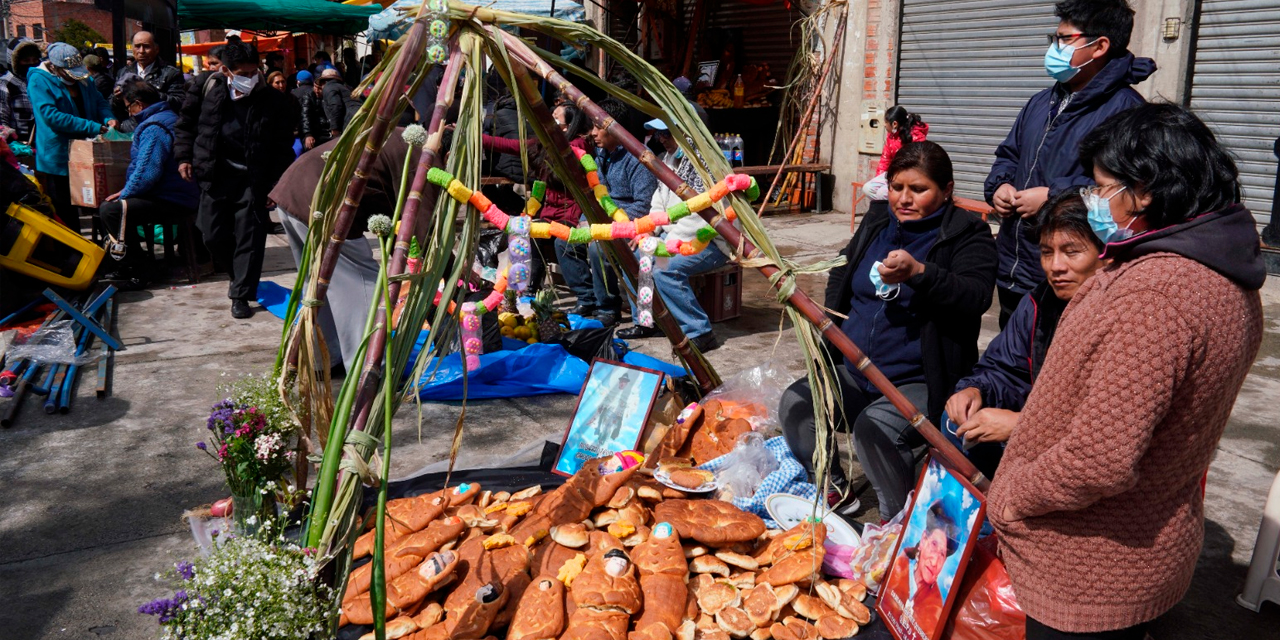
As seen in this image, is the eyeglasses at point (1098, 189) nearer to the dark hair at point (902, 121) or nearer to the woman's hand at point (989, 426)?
the woman's hand at point (989, 426)

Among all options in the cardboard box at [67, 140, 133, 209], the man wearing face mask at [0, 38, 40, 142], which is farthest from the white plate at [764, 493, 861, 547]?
the man wearing face mask at [0, 38, 40, 142]

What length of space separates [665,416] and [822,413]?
1443 mm

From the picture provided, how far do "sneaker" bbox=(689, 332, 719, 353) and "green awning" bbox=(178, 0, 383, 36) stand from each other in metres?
10.4

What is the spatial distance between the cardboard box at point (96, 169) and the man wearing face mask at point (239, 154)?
2.77ft

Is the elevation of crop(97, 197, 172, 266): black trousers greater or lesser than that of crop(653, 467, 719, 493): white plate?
greater

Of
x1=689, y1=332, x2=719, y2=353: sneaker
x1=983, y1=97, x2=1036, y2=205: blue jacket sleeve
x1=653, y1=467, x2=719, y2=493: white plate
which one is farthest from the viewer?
x1=689, y1=332, x2=719, y2=353: sneaker

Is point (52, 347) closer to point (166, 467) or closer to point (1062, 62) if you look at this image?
point (166, 467)

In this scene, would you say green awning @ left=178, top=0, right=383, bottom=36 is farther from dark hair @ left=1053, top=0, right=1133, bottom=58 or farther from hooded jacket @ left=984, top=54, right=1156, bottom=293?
dark hair @ left=1053, top=0, right=1133, bottom=58

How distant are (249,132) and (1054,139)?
18.1ft

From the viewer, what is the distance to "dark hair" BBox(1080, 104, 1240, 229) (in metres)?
1.86

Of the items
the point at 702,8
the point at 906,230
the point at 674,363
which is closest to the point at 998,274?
the point at 906,230

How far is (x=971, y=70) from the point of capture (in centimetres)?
949

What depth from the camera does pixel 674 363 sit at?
5508 millimetres

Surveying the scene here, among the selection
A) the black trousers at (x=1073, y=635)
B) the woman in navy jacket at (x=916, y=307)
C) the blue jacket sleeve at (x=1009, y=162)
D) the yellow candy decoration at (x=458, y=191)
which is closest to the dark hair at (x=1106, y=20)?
the blue jacket sleeve at (x=1009, y=162)
